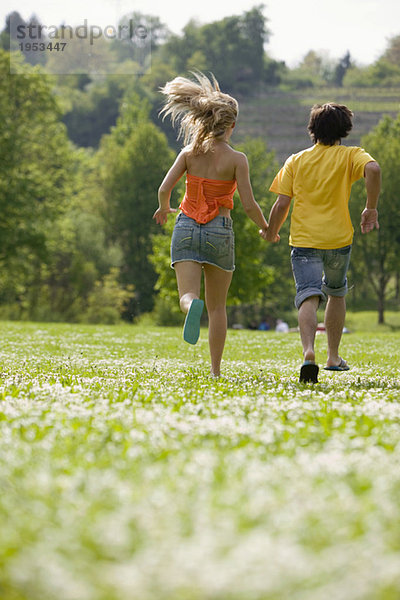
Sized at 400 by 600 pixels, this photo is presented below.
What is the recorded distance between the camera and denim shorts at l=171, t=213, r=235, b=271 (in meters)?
6.93

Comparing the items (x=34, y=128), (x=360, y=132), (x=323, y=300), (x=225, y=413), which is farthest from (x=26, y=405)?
(x=360, y=132)

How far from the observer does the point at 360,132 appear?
9369cm

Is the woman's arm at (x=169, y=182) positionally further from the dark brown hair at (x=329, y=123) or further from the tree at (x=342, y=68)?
the tree at (x=342, y=68)

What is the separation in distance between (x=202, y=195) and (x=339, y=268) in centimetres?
167

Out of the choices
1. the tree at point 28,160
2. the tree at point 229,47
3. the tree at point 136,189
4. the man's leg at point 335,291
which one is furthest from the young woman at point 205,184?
the tree at point 229,47

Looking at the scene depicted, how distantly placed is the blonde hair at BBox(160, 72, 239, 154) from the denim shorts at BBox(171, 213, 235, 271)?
76cm

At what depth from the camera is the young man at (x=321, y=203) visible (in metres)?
7.09

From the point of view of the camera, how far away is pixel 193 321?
638 cm

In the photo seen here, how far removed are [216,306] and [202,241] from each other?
794mm

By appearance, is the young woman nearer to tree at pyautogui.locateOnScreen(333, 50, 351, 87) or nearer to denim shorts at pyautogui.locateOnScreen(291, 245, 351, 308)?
denim shorts at pyautogui.locateOnScreen(291, 245, 351, 308)

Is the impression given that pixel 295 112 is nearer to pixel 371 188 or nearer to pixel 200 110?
pixel 200 110

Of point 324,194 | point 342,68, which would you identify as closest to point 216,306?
point 324,194

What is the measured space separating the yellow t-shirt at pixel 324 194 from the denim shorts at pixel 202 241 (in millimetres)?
781

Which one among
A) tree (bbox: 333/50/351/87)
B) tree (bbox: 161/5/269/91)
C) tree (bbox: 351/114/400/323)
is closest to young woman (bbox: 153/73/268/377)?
tree (bbox: 351/114/400/323)
